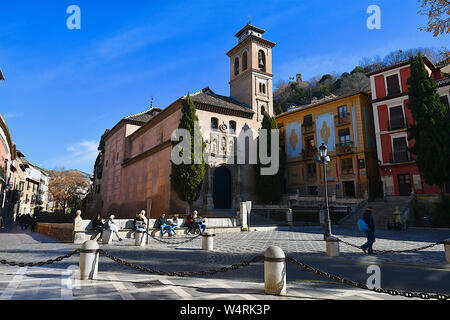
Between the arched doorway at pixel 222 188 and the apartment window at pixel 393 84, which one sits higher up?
the apartment window at pixel 393 84

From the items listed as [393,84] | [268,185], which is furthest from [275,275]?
[393,84]

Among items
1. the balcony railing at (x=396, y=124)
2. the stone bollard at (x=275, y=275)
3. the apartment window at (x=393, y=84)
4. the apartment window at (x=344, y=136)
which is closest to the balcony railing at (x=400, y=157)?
the balcony railing at (x=396, y=124)

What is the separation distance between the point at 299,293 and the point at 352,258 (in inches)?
173

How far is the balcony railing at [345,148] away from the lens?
92.0ft

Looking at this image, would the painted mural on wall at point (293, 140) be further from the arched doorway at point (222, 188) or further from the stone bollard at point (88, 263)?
the stone bollard at point (88, 263)

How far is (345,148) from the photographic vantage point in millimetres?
28453

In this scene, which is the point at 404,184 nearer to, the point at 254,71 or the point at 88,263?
the point at 254,71

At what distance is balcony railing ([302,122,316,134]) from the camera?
3183cm

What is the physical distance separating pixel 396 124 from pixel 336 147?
5.98 meters

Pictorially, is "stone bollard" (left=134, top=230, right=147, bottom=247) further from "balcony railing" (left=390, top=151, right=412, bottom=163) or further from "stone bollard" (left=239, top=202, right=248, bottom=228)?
"balcony railing" (left=390, top=151, right=412, bottom=163)

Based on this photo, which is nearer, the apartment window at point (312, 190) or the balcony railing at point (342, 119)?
the balcony railing at point (342, 119)

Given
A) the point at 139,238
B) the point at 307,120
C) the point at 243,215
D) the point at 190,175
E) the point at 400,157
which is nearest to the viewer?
the point at 139,238

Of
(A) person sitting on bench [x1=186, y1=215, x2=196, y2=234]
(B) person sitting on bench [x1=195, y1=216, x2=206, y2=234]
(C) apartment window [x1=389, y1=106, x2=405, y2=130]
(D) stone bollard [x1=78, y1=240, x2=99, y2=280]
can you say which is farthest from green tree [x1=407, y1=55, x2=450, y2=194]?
(D) stone bollard [x1=78, y1=240, x2=99, y2=280]

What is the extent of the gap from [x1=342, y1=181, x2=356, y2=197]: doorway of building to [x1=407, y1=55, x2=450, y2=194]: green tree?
25.2ft
